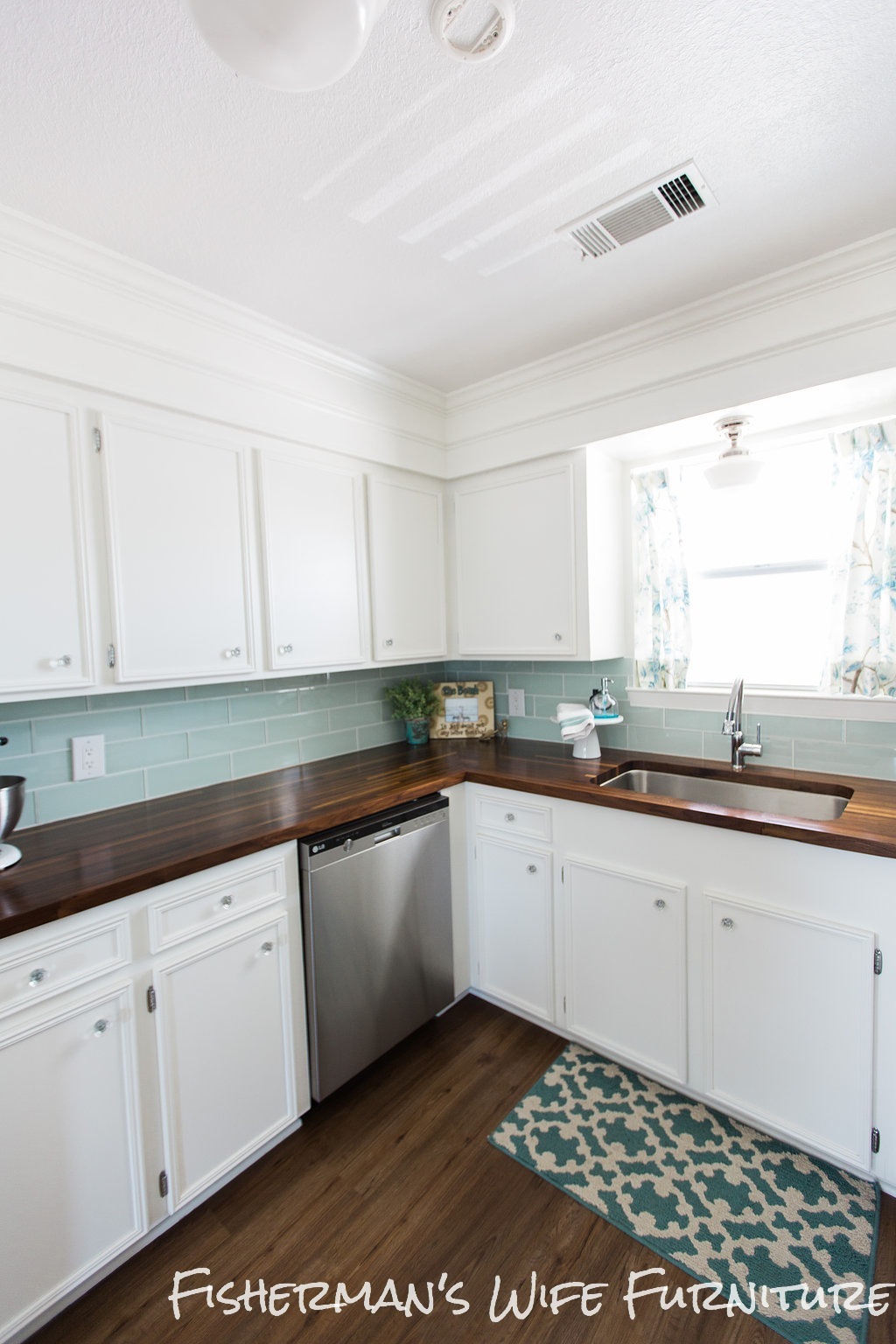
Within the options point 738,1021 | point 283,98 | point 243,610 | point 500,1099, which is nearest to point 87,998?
point 243,610

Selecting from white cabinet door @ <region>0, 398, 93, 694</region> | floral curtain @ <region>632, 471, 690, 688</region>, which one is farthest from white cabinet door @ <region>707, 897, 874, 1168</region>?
white cabinet door @ <region>0, 398, 93, 694</region>

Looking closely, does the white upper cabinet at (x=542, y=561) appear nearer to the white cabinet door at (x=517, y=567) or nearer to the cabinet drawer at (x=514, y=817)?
the white cabinet door at (x=517, y=567)

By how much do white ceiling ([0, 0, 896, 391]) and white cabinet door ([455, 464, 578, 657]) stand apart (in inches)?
31.2

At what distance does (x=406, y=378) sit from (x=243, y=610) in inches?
50.2

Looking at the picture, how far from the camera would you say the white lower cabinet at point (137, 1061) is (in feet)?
4.33

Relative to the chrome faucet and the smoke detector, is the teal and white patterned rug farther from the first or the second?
the smoke detector

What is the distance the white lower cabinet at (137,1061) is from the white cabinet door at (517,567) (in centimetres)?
138

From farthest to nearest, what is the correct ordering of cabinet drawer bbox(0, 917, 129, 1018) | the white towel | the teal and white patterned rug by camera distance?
the white towel → the teal and white patterned rug → cabinet drawer bbox(0, 917, 129, 1018)

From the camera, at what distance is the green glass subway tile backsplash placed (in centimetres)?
191

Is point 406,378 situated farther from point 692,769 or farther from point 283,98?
point 692,769

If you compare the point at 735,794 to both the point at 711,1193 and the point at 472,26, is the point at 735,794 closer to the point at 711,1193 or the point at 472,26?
the point at 711,1193

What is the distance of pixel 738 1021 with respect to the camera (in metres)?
1.82

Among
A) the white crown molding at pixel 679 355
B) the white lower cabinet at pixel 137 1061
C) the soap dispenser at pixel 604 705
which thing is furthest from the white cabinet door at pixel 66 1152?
the white crown molding at pixel 679 355

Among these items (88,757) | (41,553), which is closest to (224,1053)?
(88,757)
